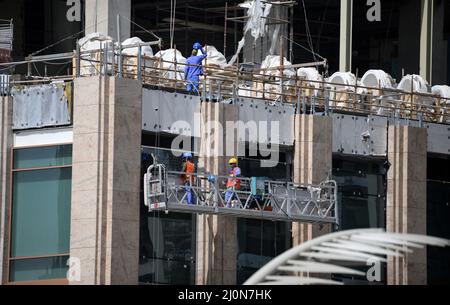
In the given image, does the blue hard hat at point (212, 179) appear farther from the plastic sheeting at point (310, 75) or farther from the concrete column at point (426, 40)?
the concrete column at point (426, 40)

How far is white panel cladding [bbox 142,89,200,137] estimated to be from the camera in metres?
52.1

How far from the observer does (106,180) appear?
50.4m

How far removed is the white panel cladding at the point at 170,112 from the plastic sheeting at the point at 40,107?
2.28m

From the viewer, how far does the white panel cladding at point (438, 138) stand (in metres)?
59.8

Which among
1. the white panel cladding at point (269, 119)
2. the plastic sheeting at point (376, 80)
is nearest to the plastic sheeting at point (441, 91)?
the plastic sheeting at point (376, 80)

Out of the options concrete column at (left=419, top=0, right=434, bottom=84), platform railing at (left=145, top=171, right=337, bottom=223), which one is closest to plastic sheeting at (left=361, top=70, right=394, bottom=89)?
concrete column at (left=419, top=0, right=434, bottom=84)

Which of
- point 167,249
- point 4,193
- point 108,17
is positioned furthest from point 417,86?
point 4,193

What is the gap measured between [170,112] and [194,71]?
2242mm

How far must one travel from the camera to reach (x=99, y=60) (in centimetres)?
5328

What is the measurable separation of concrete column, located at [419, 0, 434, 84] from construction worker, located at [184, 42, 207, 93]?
1625cm

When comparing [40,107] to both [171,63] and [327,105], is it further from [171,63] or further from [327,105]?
[327,105]
